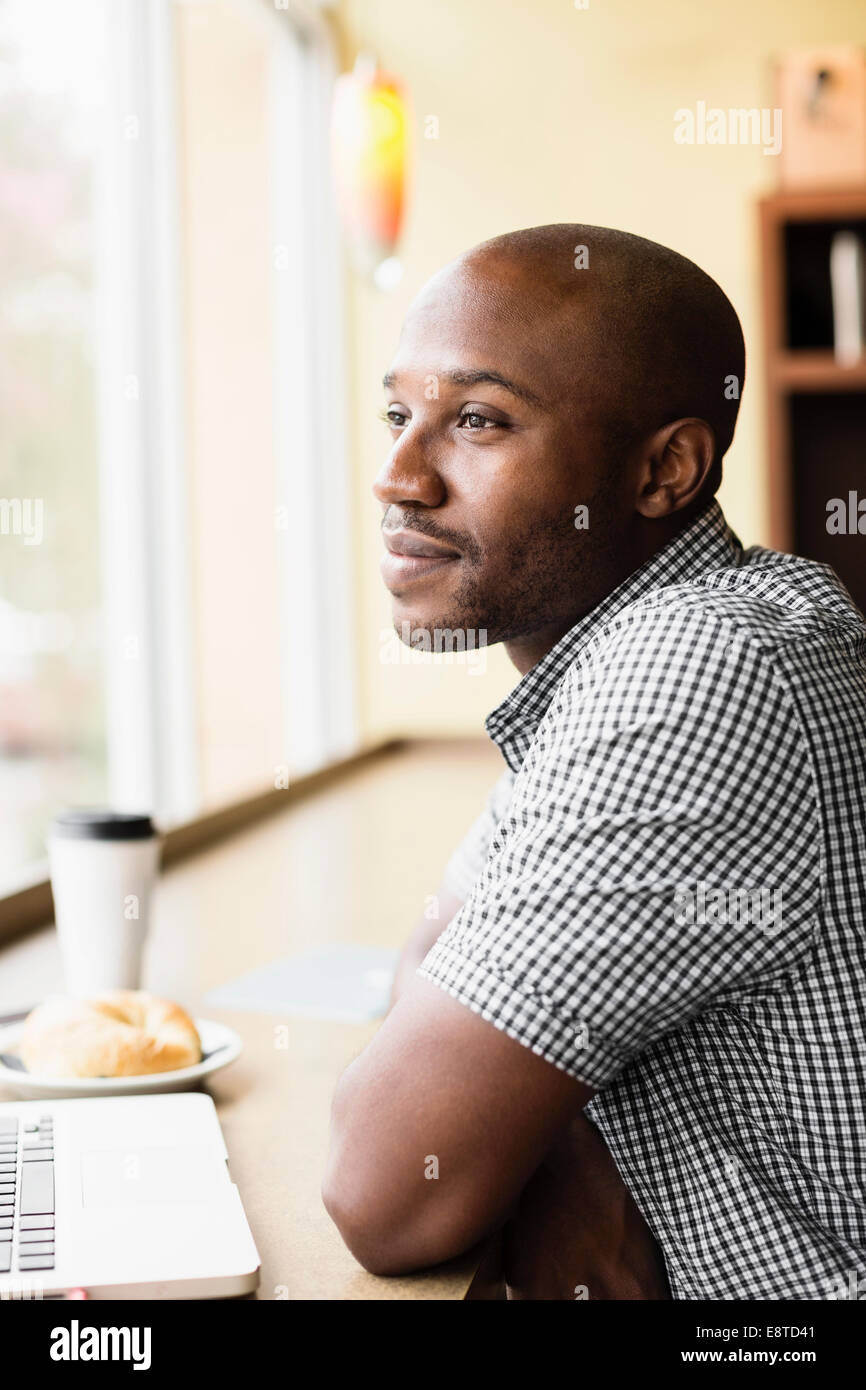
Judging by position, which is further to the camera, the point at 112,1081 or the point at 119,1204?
the point at 112,1081

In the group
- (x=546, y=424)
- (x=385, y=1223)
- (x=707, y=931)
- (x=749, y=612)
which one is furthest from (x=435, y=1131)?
(x=546, y=424)

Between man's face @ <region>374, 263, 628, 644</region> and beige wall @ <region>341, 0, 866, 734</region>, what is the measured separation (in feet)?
9.39

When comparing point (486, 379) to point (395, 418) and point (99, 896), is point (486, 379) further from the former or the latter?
point (99, 896)

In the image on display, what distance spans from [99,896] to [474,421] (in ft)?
1.84

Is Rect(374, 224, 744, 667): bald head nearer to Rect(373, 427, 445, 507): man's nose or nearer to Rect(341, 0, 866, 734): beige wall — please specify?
Rect(373, 427, 445, 507): man's nose

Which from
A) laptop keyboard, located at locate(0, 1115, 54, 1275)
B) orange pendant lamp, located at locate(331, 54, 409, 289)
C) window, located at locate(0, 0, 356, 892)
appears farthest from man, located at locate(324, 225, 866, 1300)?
orange pendant lamp, located at locate(331, 54, 409, 289)

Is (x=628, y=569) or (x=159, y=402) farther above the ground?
(x=159, y=402)

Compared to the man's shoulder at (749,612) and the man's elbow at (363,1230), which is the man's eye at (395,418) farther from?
the man's elbow at (363,1230)

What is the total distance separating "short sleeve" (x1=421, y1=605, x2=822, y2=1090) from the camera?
2.40 feet

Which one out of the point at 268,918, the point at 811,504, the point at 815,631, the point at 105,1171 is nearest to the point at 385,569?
the point at 815,631

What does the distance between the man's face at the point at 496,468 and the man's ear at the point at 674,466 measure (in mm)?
22

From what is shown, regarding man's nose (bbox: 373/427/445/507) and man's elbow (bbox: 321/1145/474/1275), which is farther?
man's nose (bbox: 373/427/445/507)

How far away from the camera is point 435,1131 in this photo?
0.75 meters

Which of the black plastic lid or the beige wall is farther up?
the beige wall
